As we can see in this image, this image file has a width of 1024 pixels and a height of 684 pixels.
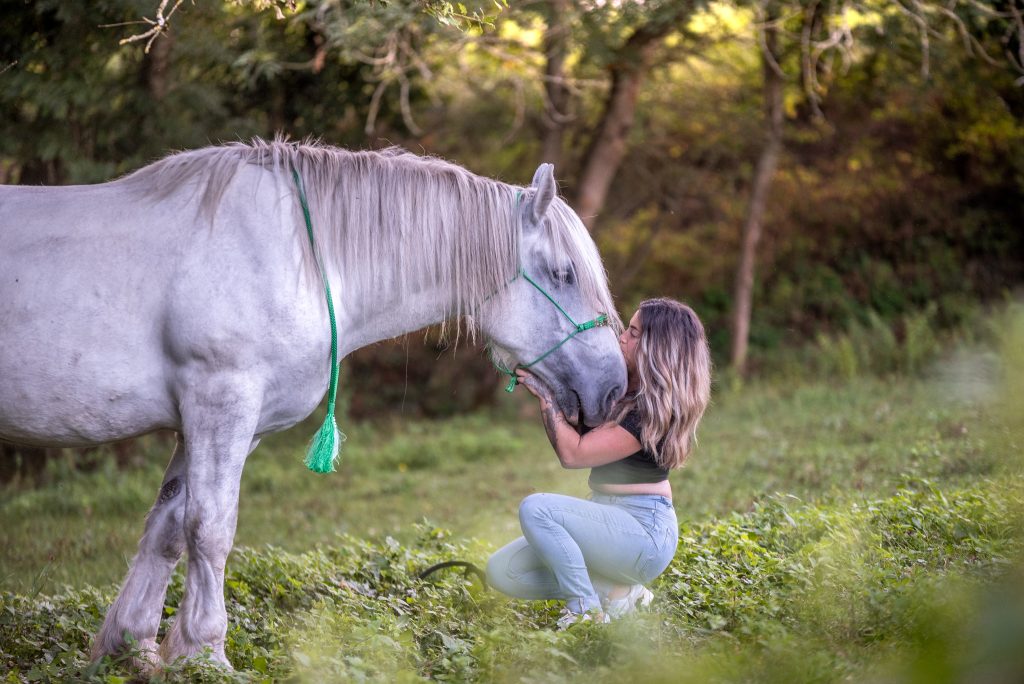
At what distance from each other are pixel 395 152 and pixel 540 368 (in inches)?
38.6

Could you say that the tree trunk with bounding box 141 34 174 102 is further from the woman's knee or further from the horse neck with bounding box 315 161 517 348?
the woman's knee

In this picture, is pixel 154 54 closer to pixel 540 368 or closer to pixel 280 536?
pixel 280 536

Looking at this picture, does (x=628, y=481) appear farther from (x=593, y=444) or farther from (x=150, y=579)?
(x=150, y=579)

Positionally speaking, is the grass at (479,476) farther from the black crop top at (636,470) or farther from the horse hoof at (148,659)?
the black crop top at (636,470)

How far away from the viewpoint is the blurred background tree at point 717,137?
802cm

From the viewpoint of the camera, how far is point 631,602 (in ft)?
10.8

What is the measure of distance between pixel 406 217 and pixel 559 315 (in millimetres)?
614

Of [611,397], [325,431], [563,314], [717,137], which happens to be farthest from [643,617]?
[717,137]

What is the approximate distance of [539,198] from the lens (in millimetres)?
3168

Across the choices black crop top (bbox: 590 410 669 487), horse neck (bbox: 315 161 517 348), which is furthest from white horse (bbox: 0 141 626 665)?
black crop top (bbox: 590 410 669 487)

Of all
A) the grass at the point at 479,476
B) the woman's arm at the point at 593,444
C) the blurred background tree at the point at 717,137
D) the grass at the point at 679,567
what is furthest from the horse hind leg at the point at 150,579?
the blurred background tree at the point at 717,137

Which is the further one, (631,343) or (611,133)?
(611,133)

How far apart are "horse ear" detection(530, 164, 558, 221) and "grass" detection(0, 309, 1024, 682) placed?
54.1 inches

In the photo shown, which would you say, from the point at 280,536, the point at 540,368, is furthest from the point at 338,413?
the point at 540,368
